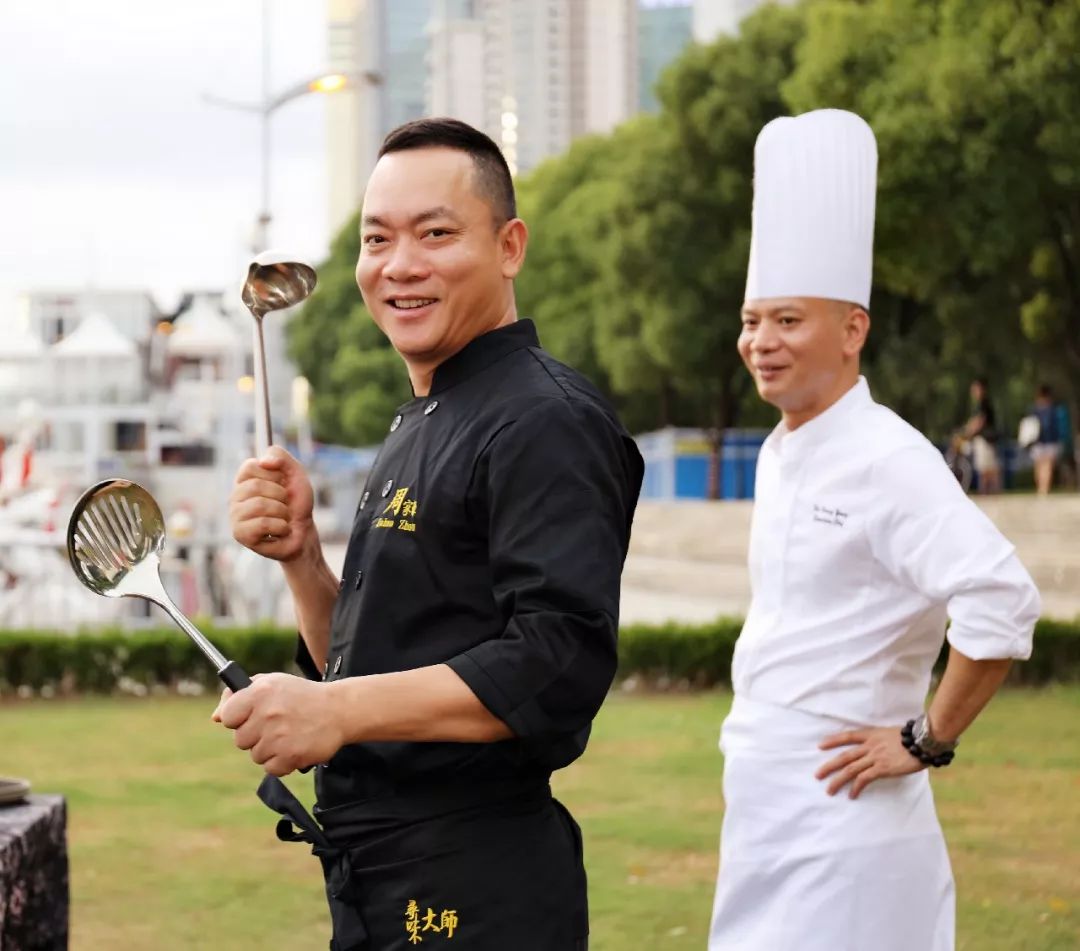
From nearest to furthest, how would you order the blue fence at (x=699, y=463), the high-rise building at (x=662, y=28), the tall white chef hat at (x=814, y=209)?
the tall white chef hat at (x=814, y=209) → the blue fence at (x=699, y=463) → the high-rise building at (x=662, y=28)

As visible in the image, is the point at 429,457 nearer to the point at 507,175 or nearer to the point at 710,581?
the point at 507,175

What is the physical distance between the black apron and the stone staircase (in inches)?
574

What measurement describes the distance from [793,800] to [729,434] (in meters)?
35.9

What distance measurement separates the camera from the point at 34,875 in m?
4.59

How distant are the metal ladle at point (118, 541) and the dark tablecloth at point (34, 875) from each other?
197cm

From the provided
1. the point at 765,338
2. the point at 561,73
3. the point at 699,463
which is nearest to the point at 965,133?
the point at 699,463

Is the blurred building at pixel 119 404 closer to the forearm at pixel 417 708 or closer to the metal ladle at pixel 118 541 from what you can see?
the metal ladle at pixel 118 541

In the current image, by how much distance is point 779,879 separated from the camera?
3.83m

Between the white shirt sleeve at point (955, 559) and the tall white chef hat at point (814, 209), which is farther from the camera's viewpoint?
the tall white chef hat at point (814, 209)

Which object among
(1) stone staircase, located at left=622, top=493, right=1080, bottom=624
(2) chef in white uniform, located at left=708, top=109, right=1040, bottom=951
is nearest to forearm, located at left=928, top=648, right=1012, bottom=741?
(2) chef in white uniform, located at left=708, top=109, right=1040, bottom=951

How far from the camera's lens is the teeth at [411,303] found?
2.62 metres

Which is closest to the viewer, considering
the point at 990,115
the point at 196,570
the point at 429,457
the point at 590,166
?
the point at 429,457

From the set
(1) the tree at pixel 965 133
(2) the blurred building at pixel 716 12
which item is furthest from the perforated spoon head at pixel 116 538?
(2) the blurred building at pixel 716 12

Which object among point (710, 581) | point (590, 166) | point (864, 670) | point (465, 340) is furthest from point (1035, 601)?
point (590, 166)
